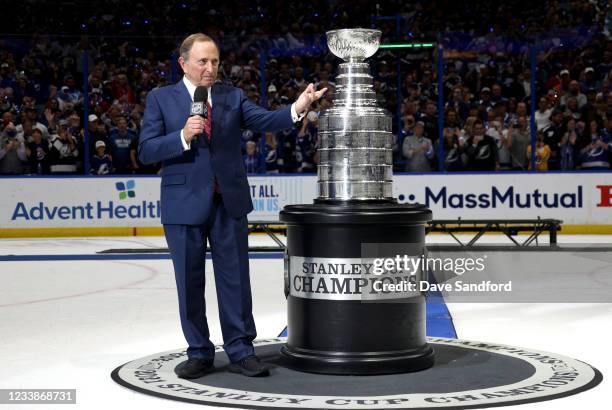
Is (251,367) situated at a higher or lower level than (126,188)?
lower

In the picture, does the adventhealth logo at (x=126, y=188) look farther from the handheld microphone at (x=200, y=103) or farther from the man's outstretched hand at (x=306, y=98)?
the man's outstretched hand at (x=306, y=98)

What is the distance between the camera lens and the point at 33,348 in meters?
6.62

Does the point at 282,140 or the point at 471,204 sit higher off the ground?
the point at 282,140

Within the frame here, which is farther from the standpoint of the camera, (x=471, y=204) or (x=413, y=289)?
(x=471, y=204)

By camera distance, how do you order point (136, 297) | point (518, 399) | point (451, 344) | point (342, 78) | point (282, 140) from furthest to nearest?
1. point (282, 140)
2. point (136, 297)
3. point (451, 344)
4. point (342, 78)
5. point (518, 399)

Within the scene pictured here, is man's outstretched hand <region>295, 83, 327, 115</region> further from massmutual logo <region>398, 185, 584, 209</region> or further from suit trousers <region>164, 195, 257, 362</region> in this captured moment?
massmutual logo <region>398, 185, 584, 209</region>

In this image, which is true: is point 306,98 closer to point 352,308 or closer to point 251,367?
point 352,308

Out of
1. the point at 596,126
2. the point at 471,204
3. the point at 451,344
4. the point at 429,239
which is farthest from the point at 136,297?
the point at 596,126

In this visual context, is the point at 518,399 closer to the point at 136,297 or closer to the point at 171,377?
the point at 171,377

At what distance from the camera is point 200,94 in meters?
5.34

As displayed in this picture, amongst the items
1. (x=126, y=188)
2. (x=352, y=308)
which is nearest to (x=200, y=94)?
(x=352, y=308)

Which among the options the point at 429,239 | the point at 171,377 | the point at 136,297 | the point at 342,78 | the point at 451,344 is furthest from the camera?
the point at 429,239

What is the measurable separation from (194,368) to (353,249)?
1078 mm

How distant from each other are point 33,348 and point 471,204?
11849 millimetres
